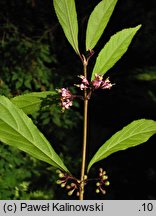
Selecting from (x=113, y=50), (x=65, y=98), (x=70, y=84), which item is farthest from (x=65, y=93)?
(x=70, y=84)

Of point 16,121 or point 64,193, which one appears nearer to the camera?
point 16,121

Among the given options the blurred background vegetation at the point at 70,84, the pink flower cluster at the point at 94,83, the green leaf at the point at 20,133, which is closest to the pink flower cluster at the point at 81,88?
the pink flower cluster at the point at 94,83

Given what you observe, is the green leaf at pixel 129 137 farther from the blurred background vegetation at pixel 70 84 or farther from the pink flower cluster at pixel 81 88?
the blurred background vegetation at pixel 70 84

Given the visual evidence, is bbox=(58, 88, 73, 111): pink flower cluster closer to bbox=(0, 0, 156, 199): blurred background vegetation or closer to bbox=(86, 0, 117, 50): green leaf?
bbox=(86, 0, 117, 50): green leaf

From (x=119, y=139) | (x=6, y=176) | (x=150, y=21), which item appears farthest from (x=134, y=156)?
(x=119, y=139)

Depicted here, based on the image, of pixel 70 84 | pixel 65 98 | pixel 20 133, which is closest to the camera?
pixel 20 133

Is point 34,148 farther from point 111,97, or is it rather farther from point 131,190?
point 111,97

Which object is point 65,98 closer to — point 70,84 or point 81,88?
point 81,88
